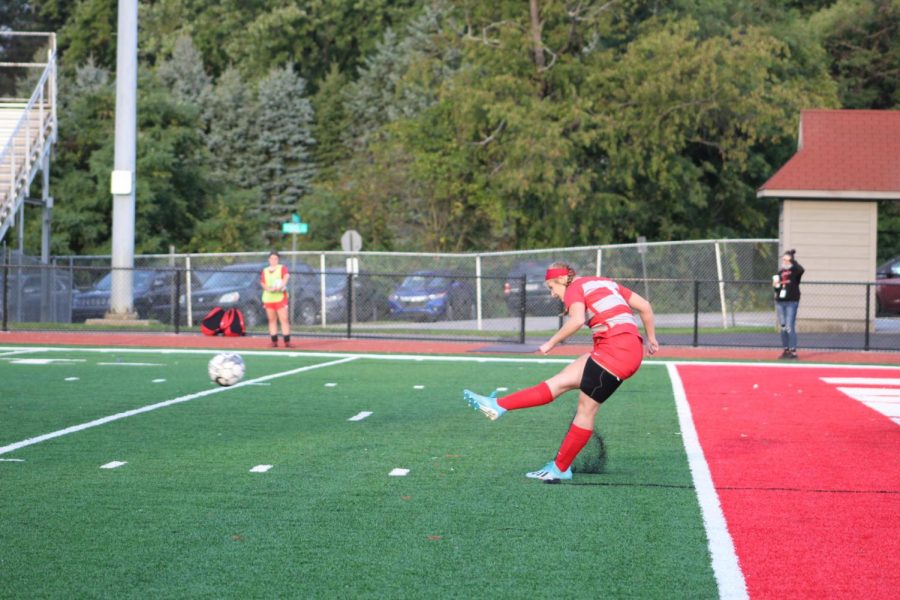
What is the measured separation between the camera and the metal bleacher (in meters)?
30.0

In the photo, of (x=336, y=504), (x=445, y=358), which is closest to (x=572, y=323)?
(x=336, y=504)

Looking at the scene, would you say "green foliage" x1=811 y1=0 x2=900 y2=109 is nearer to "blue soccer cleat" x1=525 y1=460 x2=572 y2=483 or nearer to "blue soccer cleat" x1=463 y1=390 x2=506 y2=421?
"blue soccer cleat" x1=525 y1=460 x2=572 y2=483

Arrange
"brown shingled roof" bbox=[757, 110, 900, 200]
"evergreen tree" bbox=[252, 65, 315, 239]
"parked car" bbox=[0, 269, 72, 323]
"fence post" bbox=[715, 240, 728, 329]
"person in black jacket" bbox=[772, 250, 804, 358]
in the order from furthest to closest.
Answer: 1. "evergreen tree" bbox=[252, 65, 315, 239]
2. "fence post" bbox=[715, 240, 728, 329]
3. "parked car" bbox=[0, 269, 72, 323]
4. "brown shingled roof" bbox=[757, 110, 900, 200]
5. "person in black jacket" bbox=[772, 250, 804, 358]

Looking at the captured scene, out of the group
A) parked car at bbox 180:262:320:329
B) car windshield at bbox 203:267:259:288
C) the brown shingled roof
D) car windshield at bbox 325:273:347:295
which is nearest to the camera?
the brown shingled roof

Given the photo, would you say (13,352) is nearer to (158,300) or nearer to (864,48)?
(158,300)

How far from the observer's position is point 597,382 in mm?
8773

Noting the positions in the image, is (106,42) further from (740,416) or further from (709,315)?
(740,416)

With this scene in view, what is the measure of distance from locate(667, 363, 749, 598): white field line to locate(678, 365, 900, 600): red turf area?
0.19ft

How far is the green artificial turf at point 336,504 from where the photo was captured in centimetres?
629

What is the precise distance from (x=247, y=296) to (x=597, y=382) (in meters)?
21.2

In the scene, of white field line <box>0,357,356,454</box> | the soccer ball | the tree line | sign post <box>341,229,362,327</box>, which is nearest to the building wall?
the tree line

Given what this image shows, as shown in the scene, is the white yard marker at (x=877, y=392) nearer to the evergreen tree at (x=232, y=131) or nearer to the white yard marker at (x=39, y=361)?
the white yard marker at (x=39, y=361)

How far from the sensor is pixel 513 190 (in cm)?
3747

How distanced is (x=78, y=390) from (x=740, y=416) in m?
7.51
